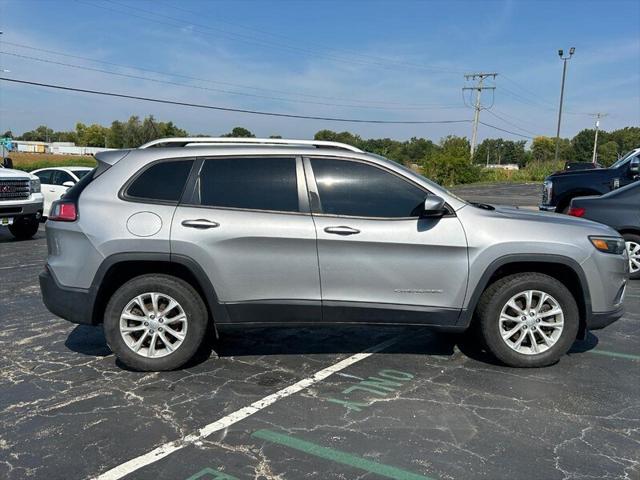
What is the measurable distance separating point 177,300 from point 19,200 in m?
9.33

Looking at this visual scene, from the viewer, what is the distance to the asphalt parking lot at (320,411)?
10.1ft

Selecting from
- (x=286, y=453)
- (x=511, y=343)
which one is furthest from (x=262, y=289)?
(x=511, y=343)

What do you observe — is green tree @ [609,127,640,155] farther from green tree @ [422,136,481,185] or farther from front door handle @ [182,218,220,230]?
front door handle @ [182,218,220,230]

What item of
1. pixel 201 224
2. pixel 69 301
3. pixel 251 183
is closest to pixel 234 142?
pixel 251 183

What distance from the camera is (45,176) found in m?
14.6

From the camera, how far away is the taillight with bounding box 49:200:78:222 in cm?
439

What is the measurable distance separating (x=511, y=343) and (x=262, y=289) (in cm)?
206

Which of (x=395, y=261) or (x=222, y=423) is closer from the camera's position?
(x=222, y=423)

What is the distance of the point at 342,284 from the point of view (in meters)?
4.32

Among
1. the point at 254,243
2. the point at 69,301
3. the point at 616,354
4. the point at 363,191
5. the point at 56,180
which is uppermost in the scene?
the point at 363,191

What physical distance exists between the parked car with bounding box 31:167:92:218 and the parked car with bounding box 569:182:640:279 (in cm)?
1146

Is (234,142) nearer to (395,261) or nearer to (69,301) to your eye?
(395,261)

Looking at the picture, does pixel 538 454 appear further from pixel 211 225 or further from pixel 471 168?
pixel 471 168

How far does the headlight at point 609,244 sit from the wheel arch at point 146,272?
9.95ft
